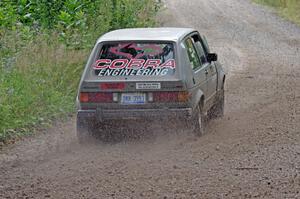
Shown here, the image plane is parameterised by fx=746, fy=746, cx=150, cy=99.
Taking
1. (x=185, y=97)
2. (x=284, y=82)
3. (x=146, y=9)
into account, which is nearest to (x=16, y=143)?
(x=185, y=97)

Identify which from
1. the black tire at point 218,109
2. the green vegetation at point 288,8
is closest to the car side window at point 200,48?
the black tire at point 218,109

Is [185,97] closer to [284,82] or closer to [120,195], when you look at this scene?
[120,195]

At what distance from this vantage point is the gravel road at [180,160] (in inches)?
300

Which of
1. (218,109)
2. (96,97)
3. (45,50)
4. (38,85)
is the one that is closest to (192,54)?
(96,97)

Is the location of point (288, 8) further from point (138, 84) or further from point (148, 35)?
point (138, 84)

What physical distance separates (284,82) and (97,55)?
7814 mm

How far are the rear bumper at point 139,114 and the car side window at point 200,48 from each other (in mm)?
1548

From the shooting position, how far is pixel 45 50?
14789mm

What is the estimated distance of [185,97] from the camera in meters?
9.86

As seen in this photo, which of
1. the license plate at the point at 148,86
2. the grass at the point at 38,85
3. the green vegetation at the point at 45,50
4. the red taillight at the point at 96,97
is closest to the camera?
the license plate at the point at 148,86

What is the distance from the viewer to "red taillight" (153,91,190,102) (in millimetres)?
9844

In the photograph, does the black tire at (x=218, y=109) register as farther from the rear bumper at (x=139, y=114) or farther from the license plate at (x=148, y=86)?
the license plate at (x=148, y=86)

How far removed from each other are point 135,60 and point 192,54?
108 centimetres

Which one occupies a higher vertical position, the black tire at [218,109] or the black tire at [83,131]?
the black tire at [83,131]
